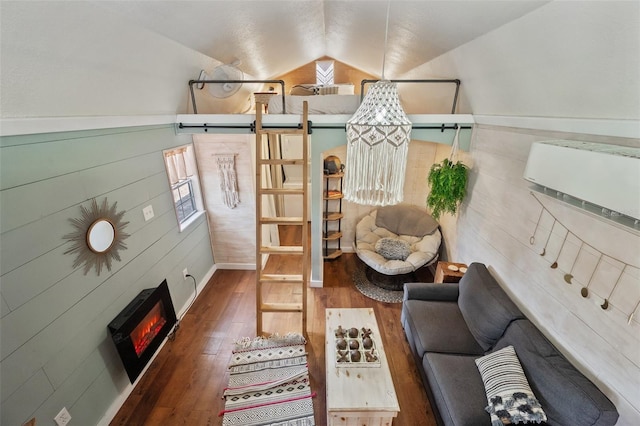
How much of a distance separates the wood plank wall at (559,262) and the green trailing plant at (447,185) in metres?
0.16

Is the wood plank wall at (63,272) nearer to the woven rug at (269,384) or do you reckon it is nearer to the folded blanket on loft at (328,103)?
the woven rug at (269,384)

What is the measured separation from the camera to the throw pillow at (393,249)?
12.3 ft

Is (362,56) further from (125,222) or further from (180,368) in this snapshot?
(180,368)

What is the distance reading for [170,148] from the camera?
9.57 ft

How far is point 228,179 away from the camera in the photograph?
354 centimetres

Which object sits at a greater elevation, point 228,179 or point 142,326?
point 228,179

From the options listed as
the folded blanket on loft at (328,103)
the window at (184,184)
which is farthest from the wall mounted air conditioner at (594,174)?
the window at (184,184)

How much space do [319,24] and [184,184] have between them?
2599 millimetres

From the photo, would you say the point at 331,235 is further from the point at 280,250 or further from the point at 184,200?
the point at 184,200

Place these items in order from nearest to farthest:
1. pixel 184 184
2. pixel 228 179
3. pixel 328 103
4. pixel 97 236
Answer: pixel 97 236 < pixel 328 103 < pixel 184 184 < pixel 228 179

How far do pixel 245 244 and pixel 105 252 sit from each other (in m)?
1.96

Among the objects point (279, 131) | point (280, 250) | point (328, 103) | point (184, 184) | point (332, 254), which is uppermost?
point (328, 103)

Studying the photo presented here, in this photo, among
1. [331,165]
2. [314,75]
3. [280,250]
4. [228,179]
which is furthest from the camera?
[314,75]

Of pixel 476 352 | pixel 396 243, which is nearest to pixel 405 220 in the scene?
pixel 396 243
